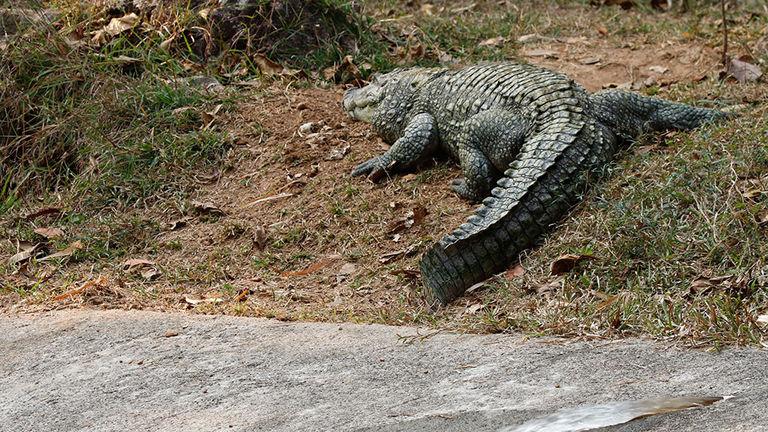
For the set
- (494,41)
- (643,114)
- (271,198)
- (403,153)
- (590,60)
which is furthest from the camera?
(494,41)

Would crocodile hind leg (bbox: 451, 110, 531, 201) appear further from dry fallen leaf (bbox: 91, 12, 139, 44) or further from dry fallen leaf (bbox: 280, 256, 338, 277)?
dry fallen leaf (bbox: 91, 12, 139, 44)

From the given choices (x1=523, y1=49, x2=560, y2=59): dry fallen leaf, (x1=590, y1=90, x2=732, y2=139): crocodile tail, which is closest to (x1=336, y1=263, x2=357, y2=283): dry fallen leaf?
(x1=590, y1=90, x2=732, y2=139): crocodile tail

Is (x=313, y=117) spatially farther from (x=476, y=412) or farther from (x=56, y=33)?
(x=476, y=412)

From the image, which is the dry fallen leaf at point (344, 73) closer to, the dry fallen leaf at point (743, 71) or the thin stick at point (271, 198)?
the thin stick at point (271, 198)

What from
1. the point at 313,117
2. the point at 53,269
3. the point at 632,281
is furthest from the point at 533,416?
the point at 313,117

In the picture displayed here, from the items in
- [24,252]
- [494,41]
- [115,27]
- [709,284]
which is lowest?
[24,252]

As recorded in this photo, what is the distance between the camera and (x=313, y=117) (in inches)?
284

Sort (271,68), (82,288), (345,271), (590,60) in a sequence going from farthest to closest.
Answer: (590,60) < (271,68) < (345,271) < (82,288)

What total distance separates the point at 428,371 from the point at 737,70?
13.7ft

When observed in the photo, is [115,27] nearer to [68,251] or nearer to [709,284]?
[68,251]

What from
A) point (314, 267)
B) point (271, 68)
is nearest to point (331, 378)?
point (314, 267)

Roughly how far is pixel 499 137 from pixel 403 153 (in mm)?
698

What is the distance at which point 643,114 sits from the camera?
20.3ft

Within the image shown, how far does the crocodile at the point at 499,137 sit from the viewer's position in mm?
5207
